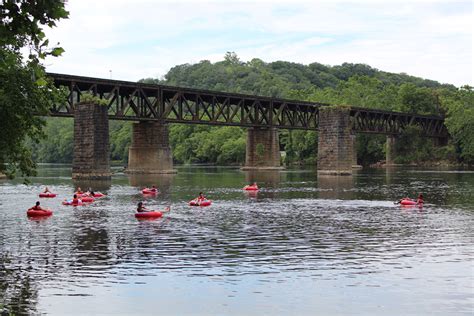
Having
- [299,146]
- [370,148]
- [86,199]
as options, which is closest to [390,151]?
[370,148]

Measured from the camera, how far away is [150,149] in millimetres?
109625

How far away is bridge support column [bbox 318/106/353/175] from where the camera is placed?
119375mm

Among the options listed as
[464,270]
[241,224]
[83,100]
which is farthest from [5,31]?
[83,100]

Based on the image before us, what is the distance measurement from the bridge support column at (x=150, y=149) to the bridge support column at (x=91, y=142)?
15.8 metres

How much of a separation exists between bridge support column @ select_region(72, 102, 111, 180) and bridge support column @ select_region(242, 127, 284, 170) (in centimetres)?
4772

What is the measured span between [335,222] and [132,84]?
7261 cm

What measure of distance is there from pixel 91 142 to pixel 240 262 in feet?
225

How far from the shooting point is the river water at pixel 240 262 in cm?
2002

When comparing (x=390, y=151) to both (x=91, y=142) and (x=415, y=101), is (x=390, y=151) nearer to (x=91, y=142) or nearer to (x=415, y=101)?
(x=415, y=101)

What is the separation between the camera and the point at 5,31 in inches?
505

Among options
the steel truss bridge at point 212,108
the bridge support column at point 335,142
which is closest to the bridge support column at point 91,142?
the steel truss bridge at point 212,108

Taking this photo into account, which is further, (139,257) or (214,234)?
(214,234)

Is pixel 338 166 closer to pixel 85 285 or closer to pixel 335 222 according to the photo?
pixel 335 222

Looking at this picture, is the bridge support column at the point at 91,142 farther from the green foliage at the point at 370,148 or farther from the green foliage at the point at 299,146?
the green foliage at the point at 370,148
